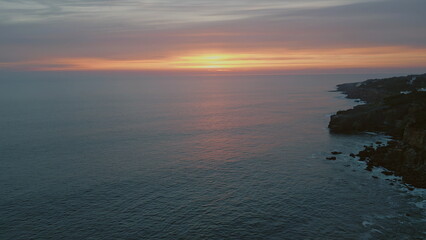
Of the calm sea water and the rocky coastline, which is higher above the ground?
the rocky coastline

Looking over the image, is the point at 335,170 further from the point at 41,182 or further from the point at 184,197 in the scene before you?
the point at 41,182

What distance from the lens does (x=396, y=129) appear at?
8506 cm

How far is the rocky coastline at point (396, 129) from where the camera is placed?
178 ft

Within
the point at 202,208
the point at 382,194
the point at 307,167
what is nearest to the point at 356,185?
the point at 382,194

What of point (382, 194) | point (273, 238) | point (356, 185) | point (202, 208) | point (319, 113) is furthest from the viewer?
point (319, 113)

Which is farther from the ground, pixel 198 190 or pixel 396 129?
pixel 396 129

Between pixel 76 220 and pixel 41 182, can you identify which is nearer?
pixel 76 220

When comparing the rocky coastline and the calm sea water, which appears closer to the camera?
the calm sea water

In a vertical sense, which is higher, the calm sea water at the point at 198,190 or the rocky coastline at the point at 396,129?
the rocky coastline at the point at 396,129

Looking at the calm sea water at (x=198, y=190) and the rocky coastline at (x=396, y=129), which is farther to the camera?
the rocky coastline at (x=396, y=129)

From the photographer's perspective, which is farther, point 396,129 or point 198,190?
point 396,129

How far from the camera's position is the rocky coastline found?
54.3 m

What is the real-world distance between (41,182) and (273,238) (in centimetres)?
3962

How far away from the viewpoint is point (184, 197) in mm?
46812
